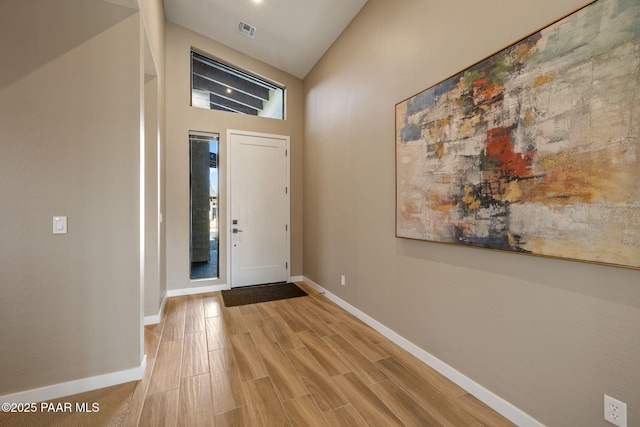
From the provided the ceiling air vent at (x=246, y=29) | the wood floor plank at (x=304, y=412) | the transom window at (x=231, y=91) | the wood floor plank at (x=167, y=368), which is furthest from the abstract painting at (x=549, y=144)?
the transom window at (x=231, y=91)

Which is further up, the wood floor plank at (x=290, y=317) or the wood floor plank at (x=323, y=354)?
the wood floor plank at (x=290, y=317)

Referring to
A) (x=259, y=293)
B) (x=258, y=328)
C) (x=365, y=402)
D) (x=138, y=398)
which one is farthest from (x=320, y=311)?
(x=138, y=398)

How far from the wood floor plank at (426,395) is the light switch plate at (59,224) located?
8.15ft

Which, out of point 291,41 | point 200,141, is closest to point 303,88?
point 291,41

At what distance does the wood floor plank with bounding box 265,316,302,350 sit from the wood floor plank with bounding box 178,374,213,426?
2.39ft

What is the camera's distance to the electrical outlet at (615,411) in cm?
121

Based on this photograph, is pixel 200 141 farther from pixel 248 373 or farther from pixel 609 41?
pixel 609 41

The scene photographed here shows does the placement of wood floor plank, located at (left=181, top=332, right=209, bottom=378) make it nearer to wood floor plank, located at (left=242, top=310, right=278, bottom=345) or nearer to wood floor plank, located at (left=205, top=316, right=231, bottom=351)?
wood floor plank, located at (left=205, top=316, right=231, bottom=351)

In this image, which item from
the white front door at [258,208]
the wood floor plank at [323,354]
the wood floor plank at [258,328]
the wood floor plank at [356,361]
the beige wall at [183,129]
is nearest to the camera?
the wood floor plank at [356,361]

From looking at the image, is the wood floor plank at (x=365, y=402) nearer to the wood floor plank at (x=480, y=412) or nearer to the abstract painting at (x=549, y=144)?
the wood floor plank at (x=480, y=412)

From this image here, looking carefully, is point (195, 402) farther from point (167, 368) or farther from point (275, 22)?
point (275, 22)

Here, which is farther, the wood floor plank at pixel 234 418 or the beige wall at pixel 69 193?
the beige wall at pixel 69 193

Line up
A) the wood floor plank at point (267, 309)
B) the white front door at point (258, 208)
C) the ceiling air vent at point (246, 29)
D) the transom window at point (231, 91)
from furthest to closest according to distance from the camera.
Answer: the white front door at point (258, 208), the transom window at point (231, 91), the ceiling air vent at point (246, 29), the wood floor plank at point (267, 309)

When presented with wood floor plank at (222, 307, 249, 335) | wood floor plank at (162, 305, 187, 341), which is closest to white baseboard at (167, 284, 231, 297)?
wood floor plank at (162, 305, 187, 341)
